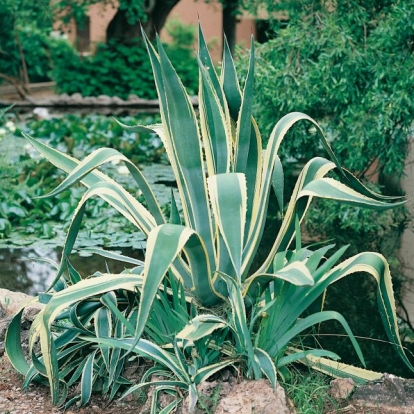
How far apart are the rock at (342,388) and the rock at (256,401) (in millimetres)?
235

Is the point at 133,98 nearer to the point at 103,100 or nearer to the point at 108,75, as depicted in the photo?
the point at 103,100

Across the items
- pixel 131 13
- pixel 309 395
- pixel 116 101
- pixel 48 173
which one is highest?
pixel 131 13

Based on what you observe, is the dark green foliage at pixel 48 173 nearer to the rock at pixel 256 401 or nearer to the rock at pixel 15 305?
the rock at pixel 15 305

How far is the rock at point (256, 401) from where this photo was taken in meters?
2.29

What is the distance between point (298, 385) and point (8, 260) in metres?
3.24

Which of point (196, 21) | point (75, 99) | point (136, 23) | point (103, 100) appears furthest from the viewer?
point (196, 21)

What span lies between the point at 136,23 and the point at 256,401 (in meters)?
13.8

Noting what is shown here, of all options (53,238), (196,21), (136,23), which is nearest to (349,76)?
(53,238)

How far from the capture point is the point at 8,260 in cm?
531

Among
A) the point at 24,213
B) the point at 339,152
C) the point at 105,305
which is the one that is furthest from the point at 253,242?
the point at 24,213

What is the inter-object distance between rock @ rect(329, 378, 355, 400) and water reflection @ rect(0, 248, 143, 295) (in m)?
2.60

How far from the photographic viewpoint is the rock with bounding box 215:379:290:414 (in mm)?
2287

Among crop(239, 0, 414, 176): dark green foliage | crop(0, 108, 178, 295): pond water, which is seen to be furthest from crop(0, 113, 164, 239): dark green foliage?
crop(239, 0, 414, 176): dark green foliage

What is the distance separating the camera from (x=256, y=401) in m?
2.31
